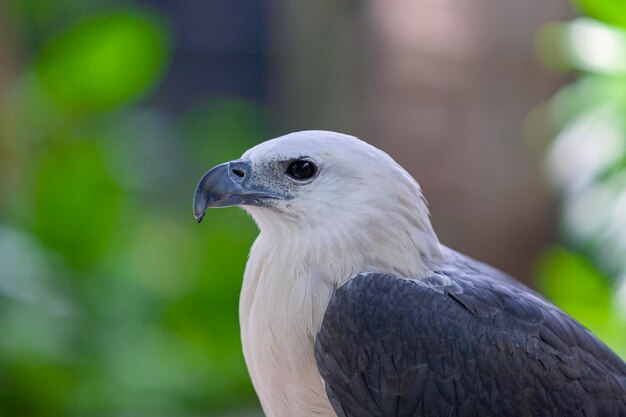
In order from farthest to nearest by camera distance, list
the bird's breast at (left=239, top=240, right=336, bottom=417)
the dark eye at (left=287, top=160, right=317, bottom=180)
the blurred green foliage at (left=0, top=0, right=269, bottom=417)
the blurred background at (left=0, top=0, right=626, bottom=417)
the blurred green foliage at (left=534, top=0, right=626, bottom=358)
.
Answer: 1. the blurred green foliage at (left=0, top=0, right=269, bottom=417)
2. the blurred background at (left=0, top=0, right=626, bottom=417)
3. the blurred green foliage at (left=534, top=0, right=626, bottom=358)
4. the dark eye at (left=287, top=160, right=317, bottom=180)
5. the bird's breast at (left=239, top=240, right=336, bottom=417)

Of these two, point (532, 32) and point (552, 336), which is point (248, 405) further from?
point (552, 336)

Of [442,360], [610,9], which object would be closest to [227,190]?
[442,360]

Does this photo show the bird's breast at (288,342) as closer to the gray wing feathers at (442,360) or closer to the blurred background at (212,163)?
the gray wing feathers at (442,360)

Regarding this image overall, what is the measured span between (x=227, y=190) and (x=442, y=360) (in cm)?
74

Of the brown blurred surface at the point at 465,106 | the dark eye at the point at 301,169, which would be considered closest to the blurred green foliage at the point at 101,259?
the brown blurred surface at the point at 465,106

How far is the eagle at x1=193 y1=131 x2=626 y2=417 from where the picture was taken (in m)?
2.43

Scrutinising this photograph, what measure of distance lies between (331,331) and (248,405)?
3889 mm

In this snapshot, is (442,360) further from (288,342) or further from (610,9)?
(610,9)

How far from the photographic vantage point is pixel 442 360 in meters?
2.45

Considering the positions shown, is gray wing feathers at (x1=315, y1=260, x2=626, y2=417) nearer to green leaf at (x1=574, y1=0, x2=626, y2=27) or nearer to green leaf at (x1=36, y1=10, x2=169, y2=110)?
green leaf at (x1=574, y1=0, x2=626, y2=27)

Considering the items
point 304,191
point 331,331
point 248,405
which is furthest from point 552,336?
point 248,405

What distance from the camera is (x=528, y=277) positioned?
6738mm

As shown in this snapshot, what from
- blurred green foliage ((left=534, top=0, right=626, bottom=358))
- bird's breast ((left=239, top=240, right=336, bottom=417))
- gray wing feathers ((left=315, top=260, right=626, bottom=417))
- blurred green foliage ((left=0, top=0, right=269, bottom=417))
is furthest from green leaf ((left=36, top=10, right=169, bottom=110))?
gray wing feathers ((left=315, top=260, right=626, bottom=417))

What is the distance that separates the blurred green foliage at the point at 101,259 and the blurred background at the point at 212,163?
13 mm
